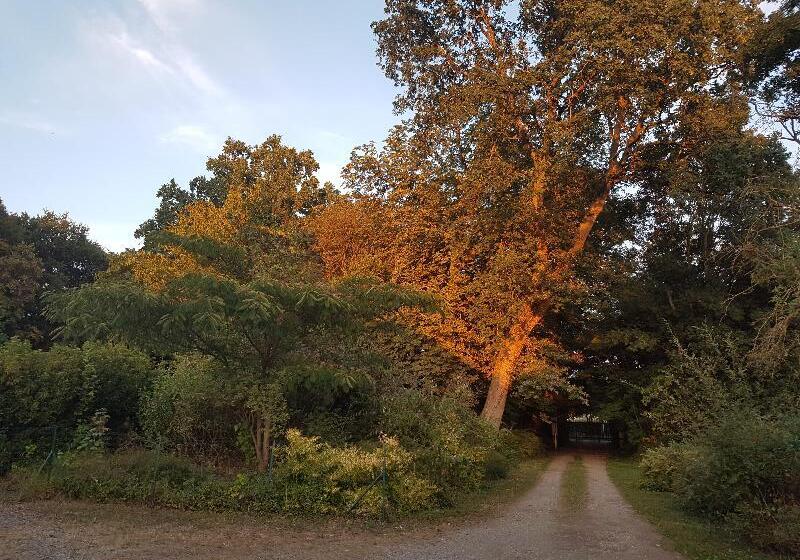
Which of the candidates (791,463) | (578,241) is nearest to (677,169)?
(578,241)

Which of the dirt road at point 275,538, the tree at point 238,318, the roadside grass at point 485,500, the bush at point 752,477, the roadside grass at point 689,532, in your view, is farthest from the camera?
the roadside grass at point 485,500

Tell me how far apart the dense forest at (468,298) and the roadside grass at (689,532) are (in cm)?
34

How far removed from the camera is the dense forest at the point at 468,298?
10055 mm

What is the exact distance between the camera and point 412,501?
10.2 m

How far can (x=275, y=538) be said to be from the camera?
8.20m

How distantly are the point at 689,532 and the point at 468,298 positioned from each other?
1213 centimetres

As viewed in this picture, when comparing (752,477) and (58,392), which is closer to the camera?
(752,477)

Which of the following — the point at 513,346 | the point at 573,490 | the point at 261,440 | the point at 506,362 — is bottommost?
the point at 573,490

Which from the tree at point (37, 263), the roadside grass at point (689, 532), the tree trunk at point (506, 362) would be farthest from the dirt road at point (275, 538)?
the tree at point (37, 263)

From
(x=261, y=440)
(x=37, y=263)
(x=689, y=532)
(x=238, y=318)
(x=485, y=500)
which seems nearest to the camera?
(x=689, y=532)

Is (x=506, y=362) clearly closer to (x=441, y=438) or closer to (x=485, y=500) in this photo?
Answer: (x=485, y=500)

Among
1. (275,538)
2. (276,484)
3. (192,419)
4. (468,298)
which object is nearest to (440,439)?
(276,484)

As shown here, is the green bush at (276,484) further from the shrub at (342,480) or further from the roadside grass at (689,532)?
the roadside grass at (689,532)

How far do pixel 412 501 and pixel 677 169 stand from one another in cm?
1501
